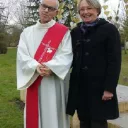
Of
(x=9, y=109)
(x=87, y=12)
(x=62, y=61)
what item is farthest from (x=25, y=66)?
(x=9, y=109)

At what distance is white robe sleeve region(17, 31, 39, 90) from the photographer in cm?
318

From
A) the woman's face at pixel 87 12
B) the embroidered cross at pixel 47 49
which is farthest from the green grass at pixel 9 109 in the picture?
the woman's face at pixel 87 12

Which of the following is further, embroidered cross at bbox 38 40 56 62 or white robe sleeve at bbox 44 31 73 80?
embroidered cross at bbox 38 40 56 62

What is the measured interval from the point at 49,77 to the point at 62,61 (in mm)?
253

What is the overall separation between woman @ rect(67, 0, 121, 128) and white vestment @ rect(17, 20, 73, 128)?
129 millimetres

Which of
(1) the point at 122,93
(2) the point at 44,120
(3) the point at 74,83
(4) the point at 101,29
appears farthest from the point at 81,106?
(1) the point at 122,93

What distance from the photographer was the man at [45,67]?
316cm

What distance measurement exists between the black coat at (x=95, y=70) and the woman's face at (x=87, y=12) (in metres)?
0.08

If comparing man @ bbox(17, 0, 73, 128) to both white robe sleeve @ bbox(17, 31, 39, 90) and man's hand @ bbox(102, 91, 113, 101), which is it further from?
man's hand @ bbox(102, 91, 113, 101)

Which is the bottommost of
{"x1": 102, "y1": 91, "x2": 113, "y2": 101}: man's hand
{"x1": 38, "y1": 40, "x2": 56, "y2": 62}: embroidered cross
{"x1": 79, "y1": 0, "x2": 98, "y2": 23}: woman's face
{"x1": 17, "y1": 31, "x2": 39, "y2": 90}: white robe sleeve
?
{"x1": 102, "y1": 91, "x2": 113, "y2": 101}: man's hand

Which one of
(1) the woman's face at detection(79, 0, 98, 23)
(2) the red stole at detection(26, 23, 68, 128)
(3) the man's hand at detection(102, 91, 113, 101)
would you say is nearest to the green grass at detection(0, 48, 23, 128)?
(2) the red stole at detection(26, 23, 68, 128)

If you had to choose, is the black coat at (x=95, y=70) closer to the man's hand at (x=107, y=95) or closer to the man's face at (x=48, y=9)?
the man's hand at (x=107, y=95)

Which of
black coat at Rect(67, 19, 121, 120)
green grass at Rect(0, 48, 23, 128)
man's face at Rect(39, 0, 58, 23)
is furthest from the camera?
green grass at Rect(0, 48, 23, 128)

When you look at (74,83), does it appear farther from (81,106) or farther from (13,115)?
(13,115)
